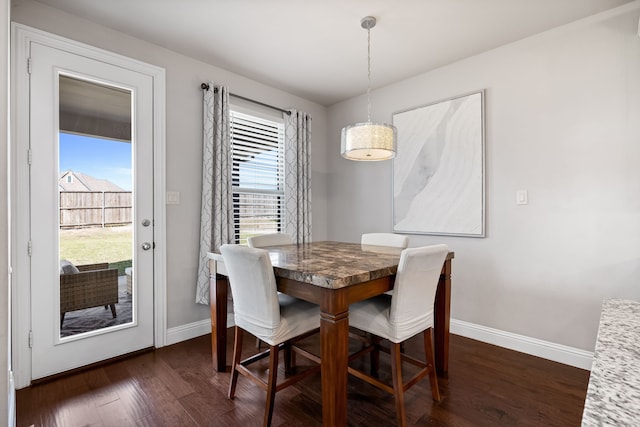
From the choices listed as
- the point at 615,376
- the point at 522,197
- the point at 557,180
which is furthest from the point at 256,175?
the point at 615,376

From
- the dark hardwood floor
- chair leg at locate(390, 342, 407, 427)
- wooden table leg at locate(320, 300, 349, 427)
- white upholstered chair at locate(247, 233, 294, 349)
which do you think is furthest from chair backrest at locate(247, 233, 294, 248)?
chair leg at locate(390, 342, 407, 427)

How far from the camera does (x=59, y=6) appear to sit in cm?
212

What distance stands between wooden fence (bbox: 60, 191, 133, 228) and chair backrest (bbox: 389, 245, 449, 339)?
214cm

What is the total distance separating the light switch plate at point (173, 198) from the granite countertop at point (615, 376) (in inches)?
110

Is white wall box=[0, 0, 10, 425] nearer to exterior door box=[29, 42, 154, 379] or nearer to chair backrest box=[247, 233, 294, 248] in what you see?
exterior door box=[29, 42, 154, 379]

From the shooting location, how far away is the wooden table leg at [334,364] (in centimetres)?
138

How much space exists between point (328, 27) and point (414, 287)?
200cm

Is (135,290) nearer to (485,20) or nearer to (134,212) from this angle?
(134,212)

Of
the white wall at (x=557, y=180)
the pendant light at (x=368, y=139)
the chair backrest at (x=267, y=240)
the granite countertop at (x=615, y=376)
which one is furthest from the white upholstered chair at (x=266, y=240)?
the granite countertop at (x=615, y=376)

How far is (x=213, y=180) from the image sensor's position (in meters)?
2.89

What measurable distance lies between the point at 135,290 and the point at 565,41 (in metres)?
3.88

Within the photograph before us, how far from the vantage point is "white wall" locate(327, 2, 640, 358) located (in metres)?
2.13

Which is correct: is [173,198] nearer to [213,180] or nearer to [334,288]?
[213,180]

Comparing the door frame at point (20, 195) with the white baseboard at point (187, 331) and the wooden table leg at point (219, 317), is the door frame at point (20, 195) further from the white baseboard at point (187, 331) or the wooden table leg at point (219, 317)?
the wooden table leg at point (219, 317)
